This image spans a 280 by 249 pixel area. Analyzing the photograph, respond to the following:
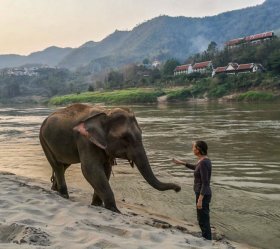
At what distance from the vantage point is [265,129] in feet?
77.4

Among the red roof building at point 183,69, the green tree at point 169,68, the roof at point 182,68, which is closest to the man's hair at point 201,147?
the red roof building at point 183,69

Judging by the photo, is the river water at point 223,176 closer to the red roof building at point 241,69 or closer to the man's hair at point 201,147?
the man's hair at point 201,147

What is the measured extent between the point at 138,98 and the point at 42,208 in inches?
2893

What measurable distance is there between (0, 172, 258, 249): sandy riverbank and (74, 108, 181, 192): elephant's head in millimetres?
984

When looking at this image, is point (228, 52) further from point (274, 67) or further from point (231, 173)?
point (231, 173)

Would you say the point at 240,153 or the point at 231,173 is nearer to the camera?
the point at 231,173

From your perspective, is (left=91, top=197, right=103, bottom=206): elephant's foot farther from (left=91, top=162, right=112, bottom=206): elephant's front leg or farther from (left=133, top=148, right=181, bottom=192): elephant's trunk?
(left=133, top=148, right=181, bottom=192): elephant's trunk

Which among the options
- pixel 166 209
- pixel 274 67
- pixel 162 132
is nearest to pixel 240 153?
pixel 166 209

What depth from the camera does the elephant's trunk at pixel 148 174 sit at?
6.97 metres

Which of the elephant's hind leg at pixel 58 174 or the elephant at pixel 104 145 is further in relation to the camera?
the elephant's hind leg at pixel 58 174

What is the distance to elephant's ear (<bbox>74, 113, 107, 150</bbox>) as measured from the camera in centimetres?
747

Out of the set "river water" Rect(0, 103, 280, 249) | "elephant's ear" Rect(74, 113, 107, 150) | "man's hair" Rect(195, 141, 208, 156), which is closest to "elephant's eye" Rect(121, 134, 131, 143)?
"elephant's ear" Rect(74, 113, 107, 150)

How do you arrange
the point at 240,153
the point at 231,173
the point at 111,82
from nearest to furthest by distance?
the point at 231,173
the point at 240,153
the point at 111,82

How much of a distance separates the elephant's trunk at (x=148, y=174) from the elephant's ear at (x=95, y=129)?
643 mm
